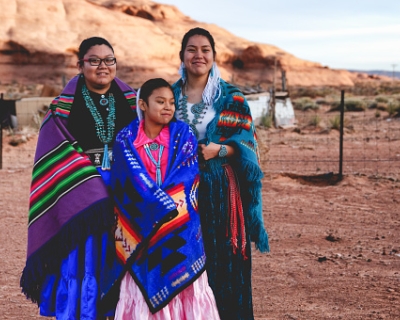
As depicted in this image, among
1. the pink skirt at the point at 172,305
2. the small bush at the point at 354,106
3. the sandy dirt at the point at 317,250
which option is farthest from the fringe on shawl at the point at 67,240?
the small bush at the point at 354,106

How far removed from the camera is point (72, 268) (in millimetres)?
3092

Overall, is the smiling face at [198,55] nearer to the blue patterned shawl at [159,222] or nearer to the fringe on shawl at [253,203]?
the blue patterned shawl at [159,222]

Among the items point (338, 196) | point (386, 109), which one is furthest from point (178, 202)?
point (386, 109)

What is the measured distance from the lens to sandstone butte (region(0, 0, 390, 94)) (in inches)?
1766

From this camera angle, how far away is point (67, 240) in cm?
308

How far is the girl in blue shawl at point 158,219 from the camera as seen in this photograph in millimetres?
2883

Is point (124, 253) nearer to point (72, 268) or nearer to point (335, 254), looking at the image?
point (72, 268)

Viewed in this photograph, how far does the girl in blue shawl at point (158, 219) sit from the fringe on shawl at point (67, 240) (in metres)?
0.08

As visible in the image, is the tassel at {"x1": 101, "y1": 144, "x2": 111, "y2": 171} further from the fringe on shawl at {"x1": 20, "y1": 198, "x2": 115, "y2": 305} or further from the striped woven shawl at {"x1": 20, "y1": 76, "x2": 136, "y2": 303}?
the fringe on shawl at {"x1": 20, "y1": 198, "x2": 115, "y2": 305}

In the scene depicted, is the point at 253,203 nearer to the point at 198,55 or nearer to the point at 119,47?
the point at 198,55

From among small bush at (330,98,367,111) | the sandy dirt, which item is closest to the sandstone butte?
small bush at (330,98,367,111)

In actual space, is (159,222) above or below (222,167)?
below

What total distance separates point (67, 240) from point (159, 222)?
1.87ft

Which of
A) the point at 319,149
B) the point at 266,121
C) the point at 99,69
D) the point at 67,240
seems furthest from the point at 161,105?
the point at 266,121
